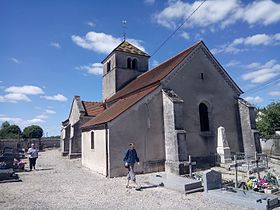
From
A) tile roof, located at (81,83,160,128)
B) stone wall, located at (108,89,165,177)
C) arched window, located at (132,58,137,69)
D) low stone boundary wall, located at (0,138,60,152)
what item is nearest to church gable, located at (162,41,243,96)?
tile roof, located at (81,83,160,128)

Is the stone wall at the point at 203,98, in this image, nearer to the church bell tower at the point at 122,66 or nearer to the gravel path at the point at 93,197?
the gravel path at the point at 93,197

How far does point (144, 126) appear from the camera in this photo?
15.6 metres

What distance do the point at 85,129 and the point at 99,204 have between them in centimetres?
1231

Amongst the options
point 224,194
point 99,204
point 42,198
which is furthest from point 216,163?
point 42,198

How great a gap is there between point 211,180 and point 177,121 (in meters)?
5.96

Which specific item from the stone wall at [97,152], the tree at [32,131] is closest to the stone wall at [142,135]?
the stone wall at [97,152]

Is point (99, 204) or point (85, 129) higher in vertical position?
point (85, 129)

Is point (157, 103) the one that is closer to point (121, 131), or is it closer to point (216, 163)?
point (121, 131)

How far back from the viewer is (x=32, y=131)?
75.7 metres

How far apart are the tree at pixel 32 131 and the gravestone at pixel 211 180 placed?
243ft

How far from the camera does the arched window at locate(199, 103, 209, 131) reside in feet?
57.8

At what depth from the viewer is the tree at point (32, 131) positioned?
7459cm

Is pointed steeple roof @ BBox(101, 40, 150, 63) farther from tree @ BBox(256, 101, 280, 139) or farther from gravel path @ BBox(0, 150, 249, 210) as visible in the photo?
gravel path @ BBox(0, 150, 249, 210)

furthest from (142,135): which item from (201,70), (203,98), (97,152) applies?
(201,70)
